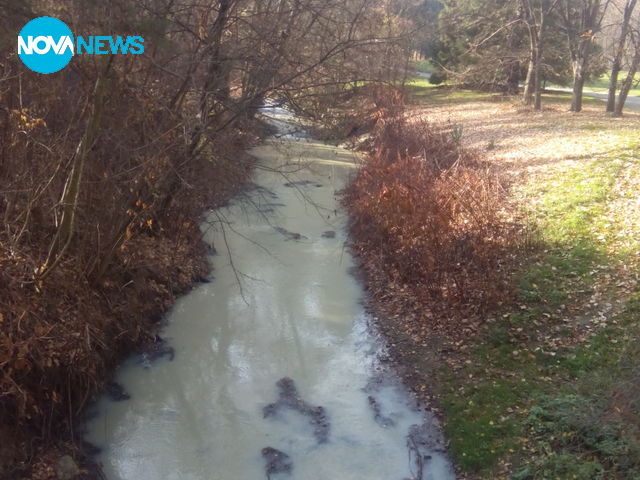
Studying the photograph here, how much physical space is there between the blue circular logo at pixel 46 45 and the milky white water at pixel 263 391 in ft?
10.5

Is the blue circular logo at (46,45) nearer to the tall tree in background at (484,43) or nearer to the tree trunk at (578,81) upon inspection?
the tree trunk at (578,81)

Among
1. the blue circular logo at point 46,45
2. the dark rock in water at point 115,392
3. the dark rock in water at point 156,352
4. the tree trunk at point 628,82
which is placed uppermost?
the tree trunk at point 628,82

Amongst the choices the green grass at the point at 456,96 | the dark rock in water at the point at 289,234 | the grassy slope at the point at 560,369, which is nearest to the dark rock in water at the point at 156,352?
the grassy slope at the point at 560,369

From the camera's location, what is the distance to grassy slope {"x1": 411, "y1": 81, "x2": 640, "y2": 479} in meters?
5.70

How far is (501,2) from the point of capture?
27141mm

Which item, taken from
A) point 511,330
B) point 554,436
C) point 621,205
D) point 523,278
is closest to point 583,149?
point 621,205

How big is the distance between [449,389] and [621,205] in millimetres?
5462

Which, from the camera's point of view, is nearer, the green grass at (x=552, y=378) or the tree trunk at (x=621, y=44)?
the green grass at (x=552, y=378)

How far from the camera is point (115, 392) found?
302 inches

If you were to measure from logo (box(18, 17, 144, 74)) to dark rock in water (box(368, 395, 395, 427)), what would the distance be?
542 cm

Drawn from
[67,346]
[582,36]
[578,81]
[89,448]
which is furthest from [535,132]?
[89,448]

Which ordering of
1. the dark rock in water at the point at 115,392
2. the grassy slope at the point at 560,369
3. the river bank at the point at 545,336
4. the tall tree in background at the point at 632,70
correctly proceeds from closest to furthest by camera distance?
the grassy slope at the point at 560,369 < the river bank at the point at 545,336 < the dark rock in water at the point at 115,392 < the tall tree in background at the point at 632,70

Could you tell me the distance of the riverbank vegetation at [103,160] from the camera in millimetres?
6281

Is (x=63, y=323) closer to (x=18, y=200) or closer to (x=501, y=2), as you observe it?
(x=18, y=200)
